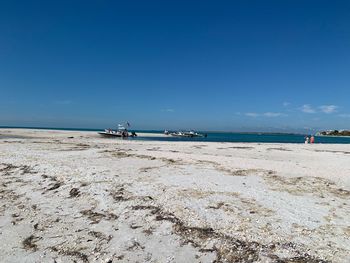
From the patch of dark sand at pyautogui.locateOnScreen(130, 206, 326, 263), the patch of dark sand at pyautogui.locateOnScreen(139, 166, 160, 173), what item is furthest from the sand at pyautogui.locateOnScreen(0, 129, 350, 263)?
the patch of dark sand at pyautogui.locateOnScreen(139, 166, 160, 173)

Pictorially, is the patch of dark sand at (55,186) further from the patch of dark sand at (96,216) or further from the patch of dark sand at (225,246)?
the patch of dark sand at (225,246)

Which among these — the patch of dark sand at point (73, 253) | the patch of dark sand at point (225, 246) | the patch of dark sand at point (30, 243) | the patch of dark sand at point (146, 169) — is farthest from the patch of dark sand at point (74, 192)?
the patch of dark sand at point (146, 169)

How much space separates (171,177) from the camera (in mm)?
12750

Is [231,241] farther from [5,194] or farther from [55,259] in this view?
[5,194]

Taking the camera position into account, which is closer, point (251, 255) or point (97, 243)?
point (251, 255)

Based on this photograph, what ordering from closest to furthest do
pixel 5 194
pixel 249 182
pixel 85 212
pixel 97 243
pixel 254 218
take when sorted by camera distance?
pixel 97 243, pixel 254 218, pixel 85 212, pixel 5 194, pixel 249 182

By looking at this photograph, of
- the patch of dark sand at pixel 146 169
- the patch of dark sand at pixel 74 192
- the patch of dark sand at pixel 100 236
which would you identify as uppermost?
the patch of dark sand at pixel 146 169

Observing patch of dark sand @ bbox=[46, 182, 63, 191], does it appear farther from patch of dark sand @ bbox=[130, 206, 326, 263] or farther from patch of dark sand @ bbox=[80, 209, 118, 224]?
patch of dark sand @ bbox=[130, 206, 326, 263]

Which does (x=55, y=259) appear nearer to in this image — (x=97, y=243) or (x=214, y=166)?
(x=97, y=243)

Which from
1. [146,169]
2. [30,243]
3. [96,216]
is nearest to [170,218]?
[96,216]

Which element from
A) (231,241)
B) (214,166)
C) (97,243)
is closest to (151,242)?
(97,243)

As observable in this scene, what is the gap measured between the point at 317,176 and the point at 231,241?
983 cm

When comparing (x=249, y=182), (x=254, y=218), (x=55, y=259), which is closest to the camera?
(x=55, y=259)

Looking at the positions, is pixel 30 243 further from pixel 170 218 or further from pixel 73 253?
pixel 170 218
